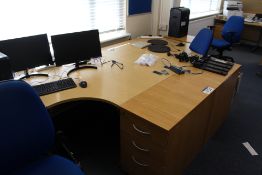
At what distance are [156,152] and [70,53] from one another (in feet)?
4.03

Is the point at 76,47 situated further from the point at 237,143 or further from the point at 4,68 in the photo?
the point at 237,143

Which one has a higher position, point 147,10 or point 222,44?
point 147,10

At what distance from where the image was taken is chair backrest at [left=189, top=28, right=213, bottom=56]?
8.63 ft

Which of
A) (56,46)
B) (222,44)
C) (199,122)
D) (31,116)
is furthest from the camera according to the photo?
(222,44)

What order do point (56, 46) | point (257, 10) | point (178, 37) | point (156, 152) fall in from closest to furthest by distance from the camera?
1. point (156, 152)
2. point (56, 46)
3. point (178, 37)
4. point (257, 10)

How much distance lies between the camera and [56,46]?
2053 mm

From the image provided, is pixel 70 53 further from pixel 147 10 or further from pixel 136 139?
pixel 147 10

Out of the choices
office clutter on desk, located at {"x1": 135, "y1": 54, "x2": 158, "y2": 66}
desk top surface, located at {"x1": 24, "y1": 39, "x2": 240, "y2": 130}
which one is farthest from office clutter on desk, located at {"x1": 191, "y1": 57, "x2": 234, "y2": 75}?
office clutter on desk, located at {"x1": 135, "y1": 54, "x2": 158, "y2": 66}

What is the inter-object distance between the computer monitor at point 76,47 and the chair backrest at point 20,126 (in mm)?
907

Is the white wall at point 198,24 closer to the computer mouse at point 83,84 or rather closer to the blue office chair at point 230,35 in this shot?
the blue office chair at point 230,35

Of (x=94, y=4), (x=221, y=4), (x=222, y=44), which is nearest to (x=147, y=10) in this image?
(x=94, y=4)

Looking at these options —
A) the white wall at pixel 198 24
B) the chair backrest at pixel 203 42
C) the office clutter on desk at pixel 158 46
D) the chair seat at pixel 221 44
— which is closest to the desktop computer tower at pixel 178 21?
the office clutter on desk at pixel 158 46

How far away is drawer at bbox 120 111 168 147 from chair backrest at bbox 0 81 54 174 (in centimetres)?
54

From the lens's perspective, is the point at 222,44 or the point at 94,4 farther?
the point at 222,44
